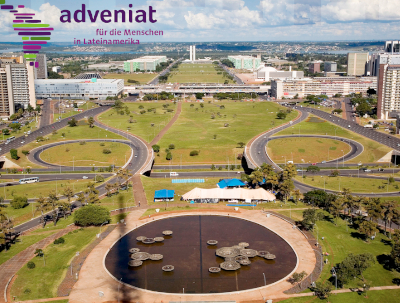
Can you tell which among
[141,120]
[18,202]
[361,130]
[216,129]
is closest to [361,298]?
[18,202]

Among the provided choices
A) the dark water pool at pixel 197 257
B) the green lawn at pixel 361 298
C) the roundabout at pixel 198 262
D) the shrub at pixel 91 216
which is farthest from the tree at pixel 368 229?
the shrub at pixel 91 216

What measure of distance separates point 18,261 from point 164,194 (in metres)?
29.0

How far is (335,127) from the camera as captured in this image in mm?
135000

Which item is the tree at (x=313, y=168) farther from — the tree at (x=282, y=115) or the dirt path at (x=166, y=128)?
the tree at (x=282, y=115)

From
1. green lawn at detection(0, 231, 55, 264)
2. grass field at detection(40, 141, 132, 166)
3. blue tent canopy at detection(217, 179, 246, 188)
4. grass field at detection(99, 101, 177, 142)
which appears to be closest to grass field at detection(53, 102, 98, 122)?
grass field at detection(99, 101, 177, 142)

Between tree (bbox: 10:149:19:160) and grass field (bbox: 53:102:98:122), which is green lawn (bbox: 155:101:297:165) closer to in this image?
tree (bbox: 10:149:19:160)

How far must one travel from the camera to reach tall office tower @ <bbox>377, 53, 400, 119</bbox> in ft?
476

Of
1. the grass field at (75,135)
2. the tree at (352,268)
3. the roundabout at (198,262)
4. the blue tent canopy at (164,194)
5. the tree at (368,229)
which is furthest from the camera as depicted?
the grass field at (75,135)

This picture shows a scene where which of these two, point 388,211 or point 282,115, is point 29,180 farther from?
point 282,115

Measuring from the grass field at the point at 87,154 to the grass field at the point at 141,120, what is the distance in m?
12.5

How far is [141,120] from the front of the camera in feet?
481

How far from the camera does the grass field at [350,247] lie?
5128 centimetres

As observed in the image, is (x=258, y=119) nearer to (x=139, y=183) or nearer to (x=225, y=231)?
(x=139, y=183)

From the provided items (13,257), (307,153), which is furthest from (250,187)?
(13,257)
